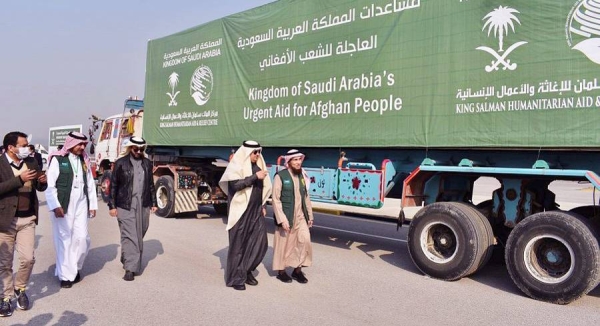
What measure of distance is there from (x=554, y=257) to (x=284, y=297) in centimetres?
291

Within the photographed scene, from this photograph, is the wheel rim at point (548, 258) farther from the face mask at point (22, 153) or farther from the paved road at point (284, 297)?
the face mask at point (22, 153)

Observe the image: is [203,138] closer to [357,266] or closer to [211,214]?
[211,214]

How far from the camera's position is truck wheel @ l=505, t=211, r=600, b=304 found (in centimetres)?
509

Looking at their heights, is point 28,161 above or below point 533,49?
below

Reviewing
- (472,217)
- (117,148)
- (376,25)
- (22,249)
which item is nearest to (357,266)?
(472,217)

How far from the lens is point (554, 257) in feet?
17.8

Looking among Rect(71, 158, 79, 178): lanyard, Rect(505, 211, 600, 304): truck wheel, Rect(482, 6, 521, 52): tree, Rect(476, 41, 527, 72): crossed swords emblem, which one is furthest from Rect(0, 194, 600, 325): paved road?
Rect(482, 6, 521, 52): tree

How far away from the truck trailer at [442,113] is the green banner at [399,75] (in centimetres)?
2

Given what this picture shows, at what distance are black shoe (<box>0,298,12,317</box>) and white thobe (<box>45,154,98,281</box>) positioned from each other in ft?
3.26

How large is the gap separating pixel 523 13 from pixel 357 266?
12.3ft

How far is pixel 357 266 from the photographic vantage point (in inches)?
272

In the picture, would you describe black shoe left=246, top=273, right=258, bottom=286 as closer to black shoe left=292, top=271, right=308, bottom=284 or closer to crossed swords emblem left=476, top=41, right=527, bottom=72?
black shoe left=292, top=271, right=308, bottom=284

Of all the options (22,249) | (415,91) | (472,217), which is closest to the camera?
(22,249)

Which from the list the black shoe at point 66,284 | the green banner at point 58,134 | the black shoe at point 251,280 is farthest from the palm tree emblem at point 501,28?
the green banner at point 58,134
